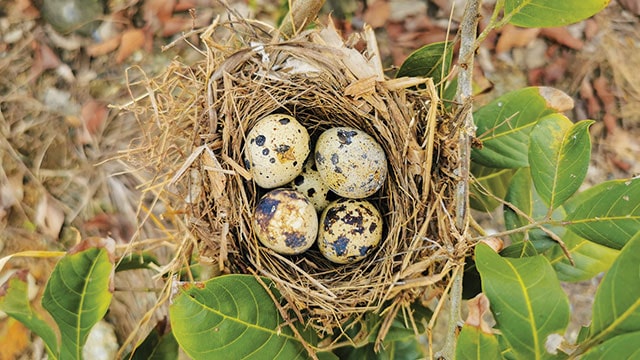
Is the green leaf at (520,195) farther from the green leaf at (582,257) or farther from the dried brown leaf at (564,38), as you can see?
the dried brown leaf at (564,38)

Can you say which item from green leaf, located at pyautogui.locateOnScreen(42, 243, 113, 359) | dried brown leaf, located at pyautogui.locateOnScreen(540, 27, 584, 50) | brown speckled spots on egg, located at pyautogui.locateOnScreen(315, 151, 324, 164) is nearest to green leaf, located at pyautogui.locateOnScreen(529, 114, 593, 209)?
brown speckled spots on egg, located at pyautogui.locateOnScreen(315, 151, 324, 164)

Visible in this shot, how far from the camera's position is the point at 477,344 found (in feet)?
2.66

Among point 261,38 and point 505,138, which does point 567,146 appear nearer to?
point 505,138

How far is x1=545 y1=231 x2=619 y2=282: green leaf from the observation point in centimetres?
115

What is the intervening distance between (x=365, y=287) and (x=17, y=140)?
3.87 feet

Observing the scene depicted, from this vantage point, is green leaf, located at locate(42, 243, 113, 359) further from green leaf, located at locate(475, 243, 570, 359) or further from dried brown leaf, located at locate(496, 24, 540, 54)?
dried brown leaf, located at locate(496, 24, 540, 54)

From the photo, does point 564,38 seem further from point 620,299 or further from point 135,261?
point 135,261

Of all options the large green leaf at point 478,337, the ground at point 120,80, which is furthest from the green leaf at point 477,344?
the ground at point 120,80

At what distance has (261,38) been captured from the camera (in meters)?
1.14

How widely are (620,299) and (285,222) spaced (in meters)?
0.57

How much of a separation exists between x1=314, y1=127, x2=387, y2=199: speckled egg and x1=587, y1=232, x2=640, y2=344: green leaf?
0.47 meters

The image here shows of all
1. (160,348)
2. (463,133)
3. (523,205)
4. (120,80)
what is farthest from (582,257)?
(120,80)

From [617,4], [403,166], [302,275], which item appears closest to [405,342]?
[302,275]

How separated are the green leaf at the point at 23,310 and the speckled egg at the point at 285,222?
1.30ft
